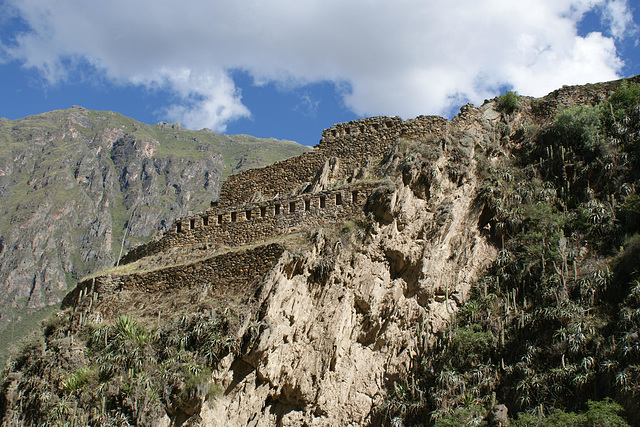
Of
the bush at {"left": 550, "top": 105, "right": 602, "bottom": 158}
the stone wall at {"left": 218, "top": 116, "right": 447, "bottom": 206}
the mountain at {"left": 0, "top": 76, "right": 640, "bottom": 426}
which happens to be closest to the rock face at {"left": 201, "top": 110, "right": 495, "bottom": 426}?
the mountain at {"left": 0, "top": 76, "right": 640, "bottom": 426}

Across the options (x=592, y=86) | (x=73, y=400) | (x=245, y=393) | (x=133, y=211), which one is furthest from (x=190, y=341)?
(x=133, y=211)

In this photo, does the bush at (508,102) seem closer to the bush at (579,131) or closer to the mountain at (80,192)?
the bush at (579,131)

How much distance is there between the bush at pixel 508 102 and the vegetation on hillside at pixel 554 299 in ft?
10.0

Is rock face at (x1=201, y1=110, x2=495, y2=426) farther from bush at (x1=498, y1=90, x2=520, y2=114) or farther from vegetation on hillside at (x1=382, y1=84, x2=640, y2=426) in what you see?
bush at (x1=498, y1=90, x2=520, y2=114)

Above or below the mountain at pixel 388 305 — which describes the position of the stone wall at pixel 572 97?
above

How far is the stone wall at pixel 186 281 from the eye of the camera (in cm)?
2994

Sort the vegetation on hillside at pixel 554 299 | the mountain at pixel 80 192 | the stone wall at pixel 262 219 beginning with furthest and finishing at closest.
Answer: the mountain at pixel 80 192 → the stone wall at pixel 262 219 → the vegetation on hillside at pixel 554 299

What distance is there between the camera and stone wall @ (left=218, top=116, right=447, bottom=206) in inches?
1479

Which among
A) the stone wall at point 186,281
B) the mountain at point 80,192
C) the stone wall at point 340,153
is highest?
the mountain at point 80,192

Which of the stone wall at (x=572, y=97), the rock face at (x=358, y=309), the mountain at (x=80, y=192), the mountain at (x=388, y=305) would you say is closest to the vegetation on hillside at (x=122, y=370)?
the mountain at (x=388, y=305)

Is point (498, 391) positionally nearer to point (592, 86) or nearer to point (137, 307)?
point (137, 307)

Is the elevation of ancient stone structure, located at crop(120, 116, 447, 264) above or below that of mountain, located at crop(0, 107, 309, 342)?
below

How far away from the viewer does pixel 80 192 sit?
165 meters

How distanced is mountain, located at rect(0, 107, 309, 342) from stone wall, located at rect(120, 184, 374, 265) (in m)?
86.0
